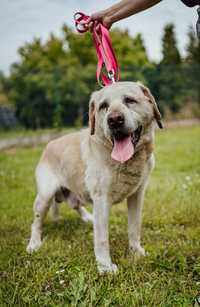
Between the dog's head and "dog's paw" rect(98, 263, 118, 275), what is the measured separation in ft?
2.78

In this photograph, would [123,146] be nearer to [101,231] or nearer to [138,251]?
[101,231]

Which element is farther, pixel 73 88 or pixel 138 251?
pixel 73 88

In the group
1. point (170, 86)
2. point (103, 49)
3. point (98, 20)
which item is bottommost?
point (170, 86)

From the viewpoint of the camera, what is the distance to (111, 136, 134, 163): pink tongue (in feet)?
8.71

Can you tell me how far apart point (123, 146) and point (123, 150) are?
0.03m

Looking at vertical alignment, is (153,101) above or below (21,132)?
above

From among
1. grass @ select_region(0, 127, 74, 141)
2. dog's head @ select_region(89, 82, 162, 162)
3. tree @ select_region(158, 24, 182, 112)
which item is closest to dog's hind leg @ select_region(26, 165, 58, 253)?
dog's head @ select_region(89, 82, 162, 162)

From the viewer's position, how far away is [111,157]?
2.82 meters

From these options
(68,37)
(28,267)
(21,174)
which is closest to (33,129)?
(21,174)

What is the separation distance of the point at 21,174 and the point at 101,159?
161 inches

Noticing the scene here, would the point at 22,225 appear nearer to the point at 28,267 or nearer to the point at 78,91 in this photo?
the point at 28,267

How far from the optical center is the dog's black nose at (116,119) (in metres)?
2.58

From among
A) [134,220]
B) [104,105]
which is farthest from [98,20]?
[134,220]

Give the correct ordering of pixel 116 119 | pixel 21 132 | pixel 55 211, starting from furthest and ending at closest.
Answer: pixel 21 132 → pixel 55 211 → pixel 116 119
